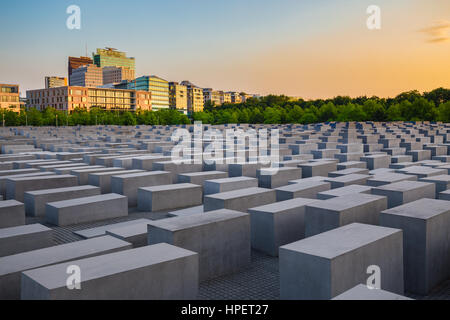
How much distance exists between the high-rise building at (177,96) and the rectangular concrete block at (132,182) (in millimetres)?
155045

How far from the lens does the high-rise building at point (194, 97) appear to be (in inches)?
7298

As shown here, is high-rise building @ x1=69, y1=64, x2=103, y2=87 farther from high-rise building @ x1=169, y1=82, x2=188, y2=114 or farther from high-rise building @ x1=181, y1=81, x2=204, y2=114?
high-rise building @ x1=169, y1=82, x2=188, y2=114

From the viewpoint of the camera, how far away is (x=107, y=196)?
12211 millimetres

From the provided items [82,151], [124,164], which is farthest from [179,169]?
[82,151]

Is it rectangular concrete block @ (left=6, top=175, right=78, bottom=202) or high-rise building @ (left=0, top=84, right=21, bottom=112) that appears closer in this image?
rectangular concrete block @ (left=6, top=175, right=78, bottom=202)

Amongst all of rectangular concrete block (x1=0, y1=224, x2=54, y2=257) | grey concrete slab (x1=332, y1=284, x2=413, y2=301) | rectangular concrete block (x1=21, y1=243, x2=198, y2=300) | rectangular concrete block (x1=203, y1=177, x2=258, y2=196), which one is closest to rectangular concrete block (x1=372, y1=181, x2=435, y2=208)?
rectangular concrete block (x1=203, y1=177, x2=258, y2=196)

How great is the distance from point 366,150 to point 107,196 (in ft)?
62.7

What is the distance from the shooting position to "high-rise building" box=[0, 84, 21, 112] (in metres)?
112

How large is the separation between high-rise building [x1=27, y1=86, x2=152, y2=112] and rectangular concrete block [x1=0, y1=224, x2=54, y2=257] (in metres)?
118

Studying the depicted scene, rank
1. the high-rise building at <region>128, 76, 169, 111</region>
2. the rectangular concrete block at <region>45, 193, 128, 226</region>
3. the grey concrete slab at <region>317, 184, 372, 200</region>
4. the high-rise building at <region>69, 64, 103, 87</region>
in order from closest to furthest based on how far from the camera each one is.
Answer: the grey concrete slab at <region>317, 184, 372, 200</region>, the rectangular concrete block at <region>45, 193, 128, 226</region>, the high-rise building at <region>128, 76, 169, 111</region>, the high-rise building at <region>69, 64, 103, 87</region>

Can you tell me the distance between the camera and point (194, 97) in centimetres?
18750

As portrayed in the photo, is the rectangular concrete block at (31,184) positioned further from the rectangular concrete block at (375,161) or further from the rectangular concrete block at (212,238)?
the rectangular concrete block at (375,161)
